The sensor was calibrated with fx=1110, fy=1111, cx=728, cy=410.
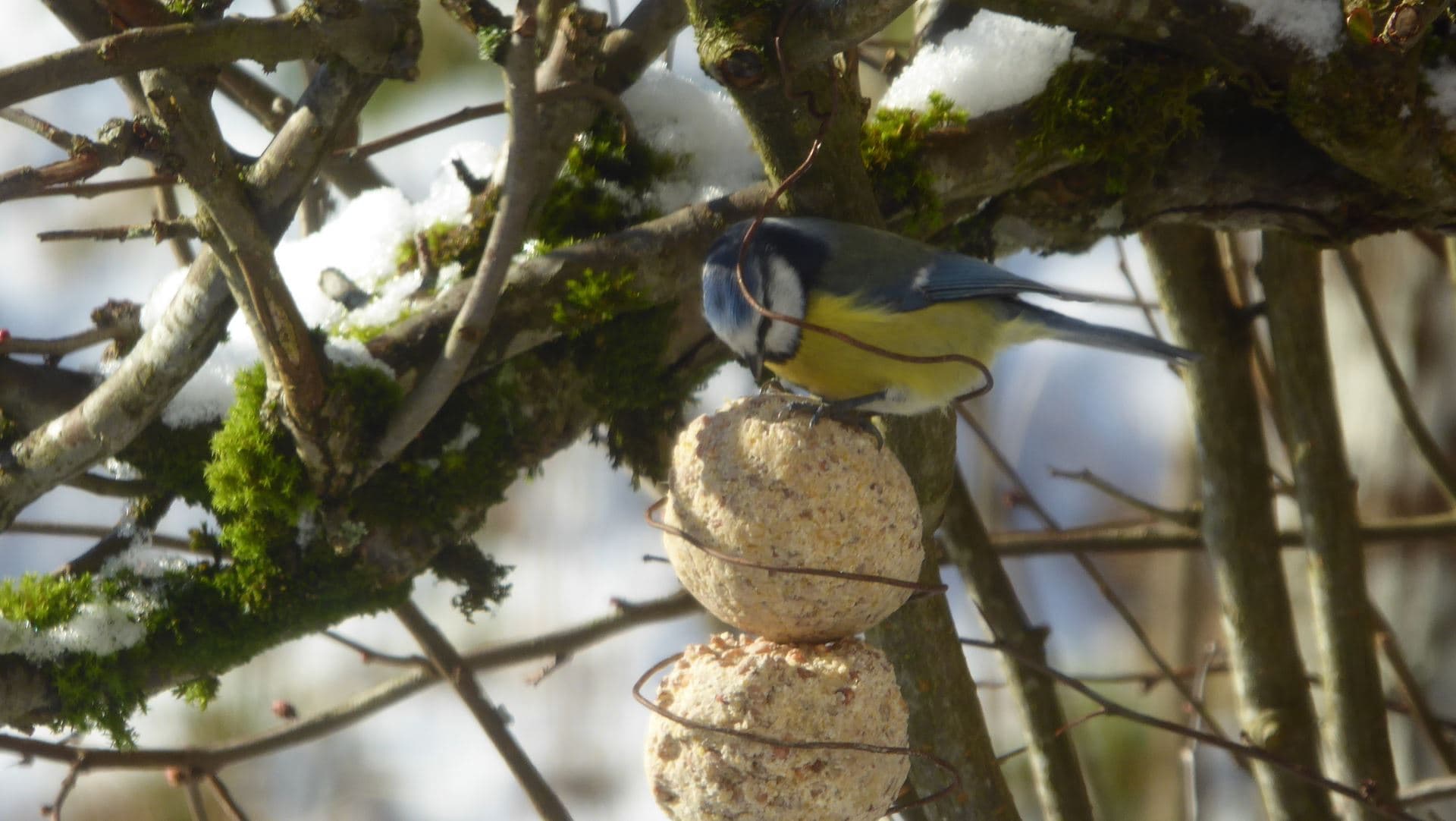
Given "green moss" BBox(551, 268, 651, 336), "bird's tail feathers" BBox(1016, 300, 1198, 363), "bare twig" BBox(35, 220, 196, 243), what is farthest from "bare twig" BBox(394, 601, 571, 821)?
"bird's tail feathers" BBox(1016, 300, 1198, 363)

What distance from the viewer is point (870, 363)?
1407mm

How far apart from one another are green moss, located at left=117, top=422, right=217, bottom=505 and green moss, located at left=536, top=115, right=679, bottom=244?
597mm

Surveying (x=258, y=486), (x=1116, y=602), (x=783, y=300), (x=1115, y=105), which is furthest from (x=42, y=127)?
(x=1116, y=602)

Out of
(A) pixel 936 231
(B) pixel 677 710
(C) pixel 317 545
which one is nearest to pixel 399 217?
(C) pixel 317 545

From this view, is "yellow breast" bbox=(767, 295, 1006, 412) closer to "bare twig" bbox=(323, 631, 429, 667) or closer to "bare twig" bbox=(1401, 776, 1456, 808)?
"bare twig" bbox=(323, 631, 429, 667)

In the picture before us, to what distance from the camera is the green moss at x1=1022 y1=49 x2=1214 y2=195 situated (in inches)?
Result: 66.3

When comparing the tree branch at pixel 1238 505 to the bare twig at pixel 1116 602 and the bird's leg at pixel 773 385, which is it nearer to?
the bare twig at pixel 1116 602

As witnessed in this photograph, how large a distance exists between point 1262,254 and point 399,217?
5.60 feet

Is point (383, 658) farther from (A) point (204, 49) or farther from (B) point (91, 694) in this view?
(A) point (204, 49)

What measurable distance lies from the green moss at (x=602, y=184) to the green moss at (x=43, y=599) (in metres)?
0.83

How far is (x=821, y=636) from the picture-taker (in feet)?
4.12

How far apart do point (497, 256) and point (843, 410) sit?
18.3 inches

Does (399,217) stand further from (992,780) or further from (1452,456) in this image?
(1452,456)

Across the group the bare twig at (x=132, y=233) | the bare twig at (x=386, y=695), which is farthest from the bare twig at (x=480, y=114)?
the bare twig at (x=386, y=695)
